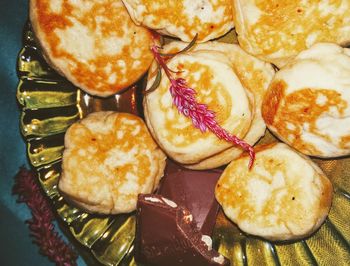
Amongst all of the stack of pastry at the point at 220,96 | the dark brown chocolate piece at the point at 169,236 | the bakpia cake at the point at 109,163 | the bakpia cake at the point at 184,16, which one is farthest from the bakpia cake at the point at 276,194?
the bakpia cake at the point at 184,16

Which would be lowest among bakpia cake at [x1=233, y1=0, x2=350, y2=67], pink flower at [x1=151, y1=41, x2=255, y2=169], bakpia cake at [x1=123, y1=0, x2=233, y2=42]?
pink flower at [x1=151, y1=41, x2=255, y2=169]

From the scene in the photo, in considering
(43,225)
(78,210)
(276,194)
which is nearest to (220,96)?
(276,194)

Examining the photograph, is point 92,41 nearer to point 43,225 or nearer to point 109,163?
point 109,163

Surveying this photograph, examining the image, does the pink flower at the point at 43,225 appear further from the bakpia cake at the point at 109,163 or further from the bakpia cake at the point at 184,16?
the bakpia cake at the point at 184,16

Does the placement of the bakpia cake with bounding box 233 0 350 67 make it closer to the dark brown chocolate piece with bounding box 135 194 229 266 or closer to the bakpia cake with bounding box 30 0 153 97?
the bakpia cake with bounding box 30 0 153 97

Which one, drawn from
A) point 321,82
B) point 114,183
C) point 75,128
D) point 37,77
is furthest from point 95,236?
point 321,82

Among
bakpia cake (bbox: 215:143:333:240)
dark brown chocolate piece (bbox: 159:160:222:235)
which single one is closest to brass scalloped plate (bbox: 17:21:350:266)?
dark brown chocolate piece (bbox: 159:160:222:235)

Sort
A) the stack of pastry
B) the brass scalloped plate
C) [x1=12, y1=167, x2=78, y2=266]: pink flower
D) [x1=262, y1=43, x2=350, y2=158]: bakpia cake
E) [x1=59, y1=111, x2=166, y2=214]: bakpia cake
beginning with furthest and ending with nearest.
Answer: [x1=12, y1=167, x2=78, y2=266]: pink flower < the brass scalloped plate < [x1=59, y1=111, x2=166, y2=214]: bakpia cake < the stack of pastry < [x1=262, y1=43, x2=350, y2=158]: bakpia cake

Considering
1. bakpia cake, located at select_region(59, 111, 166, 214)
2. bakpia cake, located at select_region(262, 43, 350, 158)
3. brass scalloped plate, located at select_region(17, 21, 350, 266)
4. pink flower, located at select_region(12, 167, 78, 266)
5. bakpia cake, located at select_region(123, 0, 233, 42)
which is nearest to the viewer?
bakpia cake, located at select_region(262, 43, 350, 158)
